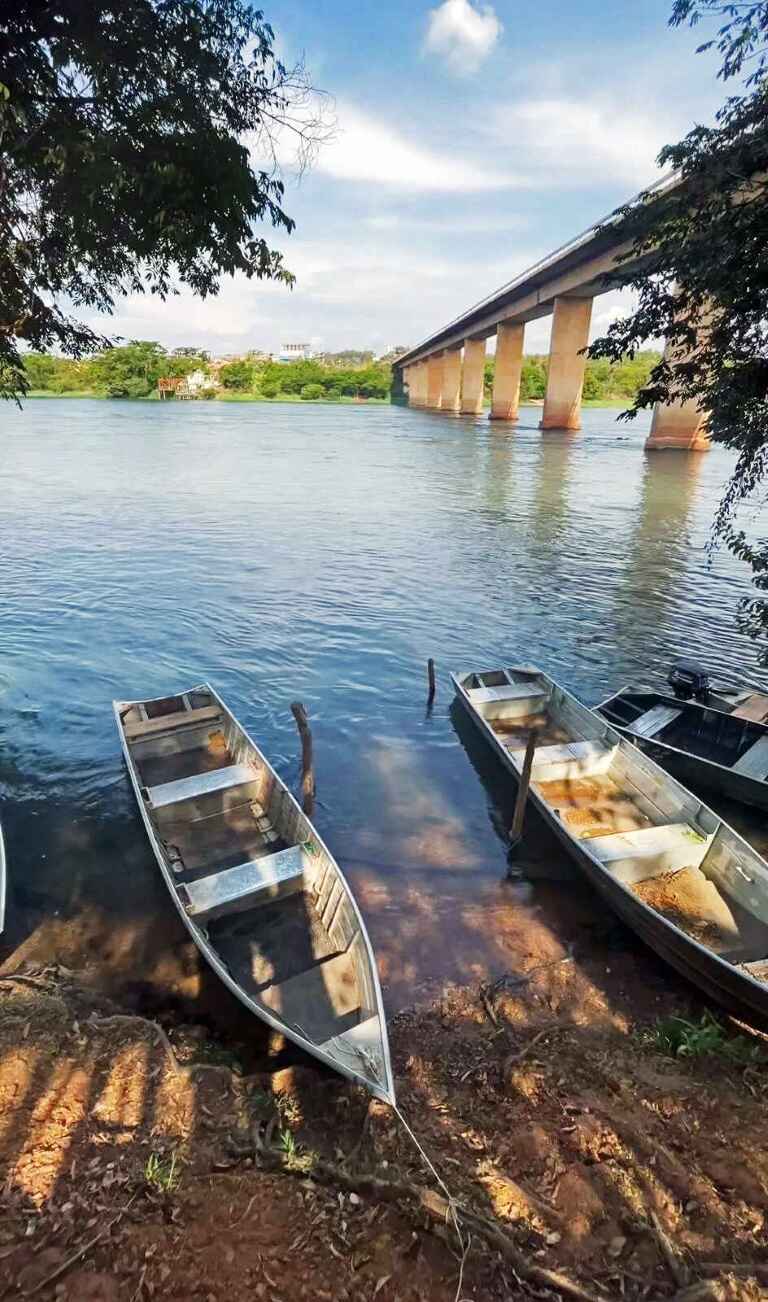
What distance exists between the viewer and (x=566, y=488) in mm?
48688

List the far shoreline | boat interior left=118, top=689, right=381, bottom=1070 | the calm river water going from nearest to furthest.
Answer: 1. boat interior left=118, top=689, right=381, bottom=1070
2. the calm river water
3. the far shoreline

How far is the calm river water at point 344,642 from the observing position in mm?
9906

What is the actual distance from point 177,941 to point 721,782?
1014 centimetres

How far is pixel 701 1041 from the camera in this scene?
7059mm

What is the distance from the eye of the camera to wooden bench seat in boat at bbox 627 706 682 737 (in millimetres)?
13961

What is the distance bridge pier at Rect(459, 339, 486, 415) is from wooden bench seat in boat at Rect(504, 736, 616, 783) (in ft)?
349

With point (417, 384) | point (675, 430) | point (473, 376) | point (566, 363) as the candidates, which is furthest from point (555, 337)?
point (417, 384)

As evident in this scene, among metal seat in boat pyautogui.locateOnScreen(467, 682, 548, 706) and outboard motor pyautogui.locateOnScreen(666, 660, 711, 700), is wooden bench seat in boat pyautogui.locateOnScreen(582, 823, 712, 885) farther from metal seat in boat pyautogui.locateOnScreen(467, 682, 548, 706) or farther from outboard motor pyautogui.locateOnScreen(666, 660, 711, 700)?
outboard motor pyautogui.locateOnScreen(666, 660, 711, 700)

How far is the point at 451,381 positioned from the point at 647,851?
138608mm

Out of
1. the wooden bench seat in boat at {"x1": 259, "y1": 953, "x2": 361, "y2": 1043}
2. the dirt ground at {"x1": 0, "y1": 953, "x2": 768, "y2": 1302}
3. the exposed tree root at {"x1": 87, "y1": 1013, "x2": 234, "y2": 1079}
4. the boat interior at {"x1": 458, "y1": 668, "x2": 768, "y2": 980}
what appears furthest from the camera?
the boat interior at {"x1": 458, "y1": 668, "x2": 768, "y2": 980}

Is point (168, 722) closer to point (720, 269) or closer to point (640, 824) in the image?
point (640, 824)

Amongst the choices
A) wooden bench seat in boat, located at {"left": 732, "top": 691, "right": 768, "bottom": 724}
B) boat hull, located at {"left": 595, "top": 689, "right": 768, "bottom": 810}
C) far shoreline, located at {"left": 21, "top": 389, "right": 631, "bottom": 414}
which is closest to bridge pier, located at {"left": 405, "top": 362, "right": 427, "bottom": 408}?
far shoreline, located at {"left": 21, "top": 389, "right": 631, "bottom": 414}

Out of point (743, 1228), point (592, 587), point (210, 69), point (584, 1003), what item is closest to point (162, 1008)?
point (584, 1003)

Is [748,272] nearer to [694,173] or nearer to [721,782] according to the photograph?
[694,173]
